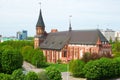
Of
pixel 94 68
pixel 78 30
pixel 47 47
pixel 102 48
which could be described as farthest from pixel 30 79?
pixel 47 47

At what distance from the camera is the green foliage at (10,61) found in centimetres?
5851

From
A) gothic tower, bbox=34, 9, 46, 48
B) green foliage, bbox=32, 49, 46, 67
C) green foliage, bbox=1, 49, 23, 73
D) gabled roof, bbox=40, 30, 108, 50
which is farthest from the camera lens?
gothic tower, bbox=34, 9, 46, 48

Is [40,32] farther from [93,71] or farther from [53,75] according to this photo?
[53,75]

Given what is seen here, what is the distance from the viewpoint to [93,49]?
8106cm

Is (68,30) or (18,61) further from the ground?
(68,30)

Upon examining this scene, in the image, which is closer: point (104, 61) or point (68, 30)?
point (104, 61)

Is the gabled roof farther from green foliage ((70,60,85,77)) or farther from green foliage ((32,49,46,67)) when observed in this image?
green foliage ((70,60,85,77))

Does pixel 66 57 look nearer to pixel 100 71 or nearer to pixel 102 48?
pixel 102 48

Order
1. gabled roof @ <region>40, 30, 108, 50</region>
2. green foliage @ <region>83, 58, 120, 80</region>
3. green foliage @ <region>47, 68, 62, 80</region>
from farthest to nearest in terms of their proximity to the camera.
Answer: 1. gabled roof @ <region>40, 30, 108, 50</region>
2. green foliage @ <region>83, 58, 120, 80</region>
3. green foliage @ <region>47, 68, 62, 80</region>

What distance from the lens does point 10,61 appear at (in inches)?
2319

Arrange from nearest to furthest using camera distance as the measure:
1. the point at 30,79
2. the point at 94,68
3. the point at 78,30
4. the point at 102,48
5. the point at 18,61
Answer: the point at 30,79 < the point at 94,68 < the point at 18,61 < the point at 102,48 < the point at 78,30

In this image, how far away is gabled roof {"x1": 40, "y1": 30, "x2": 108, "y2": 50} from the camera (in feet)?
267

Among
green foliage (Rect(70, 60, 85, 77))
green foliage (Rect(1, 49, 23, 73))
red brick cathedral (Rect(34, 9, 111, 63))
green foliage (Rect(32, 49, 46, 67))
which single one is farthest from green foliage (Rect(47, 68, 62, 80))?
red brick cathedral (Rect(34, 9, 111, 63))

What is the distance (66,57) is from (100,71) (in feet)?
112
